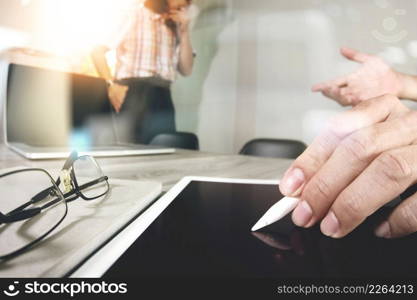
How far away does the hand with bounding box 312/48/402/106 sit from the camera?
741 mm

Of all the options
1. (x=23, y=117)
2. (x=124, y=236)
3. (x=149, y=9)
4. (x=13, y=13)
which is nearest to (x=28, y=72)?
(x=23, y=117)

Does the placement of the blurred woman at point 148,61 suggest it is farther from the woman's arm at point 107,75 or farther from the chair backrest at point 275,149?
the chair backrest at point 275,149

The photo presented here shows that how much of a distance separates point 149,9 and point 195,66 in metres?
0.75

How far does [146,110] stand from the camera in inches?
61.5

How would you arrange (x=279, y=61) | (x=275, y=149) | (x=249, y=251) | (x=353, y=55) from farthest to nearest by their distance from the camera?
(x=279, y=61) → (x=275, y=149) → (x=353, y=55) → (x=249, y=251)

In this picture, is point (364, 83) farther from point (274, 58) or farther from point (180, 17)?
point (274, 58)

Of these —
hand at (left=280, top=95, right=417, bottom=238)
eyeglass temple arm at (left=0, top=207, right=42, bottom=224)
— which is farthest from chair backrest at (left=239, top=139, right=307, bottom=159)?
eyeglass temple arm at (left=0, top=207, right=42, bottom=224)

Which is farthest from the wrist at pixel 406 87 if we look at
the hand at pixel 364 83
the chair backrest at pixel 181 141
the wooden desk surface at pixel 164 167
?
the chair backrest at pixel 181 141

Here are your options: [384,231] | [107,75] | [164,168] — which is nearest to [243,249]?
[384,231]

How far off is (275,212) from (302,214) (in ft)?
0.08

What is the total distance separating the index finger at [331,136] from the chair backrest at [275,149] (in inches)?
36.8

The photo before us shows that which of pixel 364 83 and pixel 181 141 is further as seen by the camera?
pixel 181 141

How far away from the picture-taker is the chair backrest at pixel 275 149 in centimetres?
123

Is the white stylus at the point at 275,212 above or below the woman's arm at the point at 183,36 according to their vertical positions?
below
